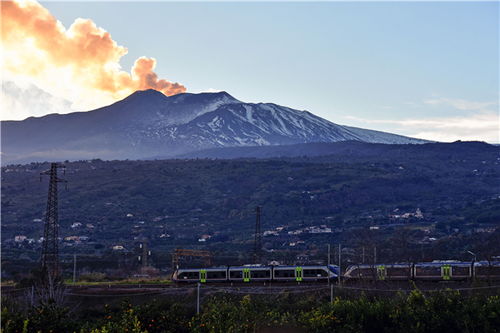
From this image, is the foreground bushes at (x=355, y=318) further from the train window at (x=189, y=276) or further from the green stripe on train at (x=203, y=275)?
the train window at (x=189, y=276)

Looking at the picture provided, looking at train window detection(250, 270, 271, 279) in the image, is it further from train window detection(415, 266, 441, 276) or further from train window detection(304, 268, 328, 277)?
train window detection(415, 266, 441, 276)

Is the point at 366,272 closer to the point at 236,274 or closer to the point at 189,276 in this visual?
the point at 236,274

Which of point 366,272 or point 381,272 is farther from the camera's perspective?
point 366,272

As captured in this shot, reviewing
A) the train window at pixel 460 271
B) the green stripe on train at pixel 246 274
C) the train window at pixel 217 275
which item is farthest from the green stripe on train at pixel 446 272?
the train window at pixel 217 275

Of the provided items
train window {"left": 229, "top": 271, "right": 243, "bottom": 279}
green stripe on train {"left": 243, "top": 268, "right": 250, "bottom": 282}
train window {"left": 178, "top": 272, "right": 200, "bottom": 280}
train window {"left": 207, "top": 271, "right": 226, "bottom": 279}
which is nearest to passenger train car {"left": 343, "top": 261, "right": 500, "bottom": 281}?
green stripe on train {"left": 243, "top": 268, "right": 250, "bottom": 282}

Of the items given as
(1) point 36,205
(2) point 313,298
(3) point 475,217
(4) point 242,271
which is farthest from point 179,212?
(2) point 313,298

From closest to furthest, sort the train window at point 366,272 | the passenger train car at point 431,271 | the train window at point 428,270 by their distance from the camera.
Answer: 1. the passenger train car at point 431,271
2. the train window at point 428,270
3. the train window at point 366,272

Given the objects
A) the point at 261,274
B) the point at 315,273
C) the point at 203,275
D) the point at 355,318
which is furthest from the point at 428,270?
the point at 355,318
